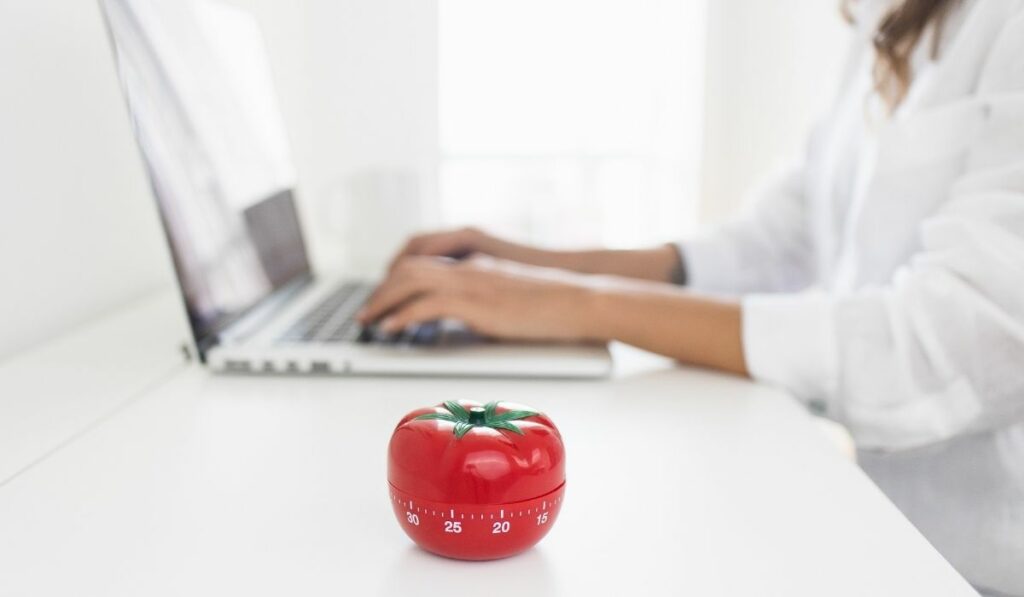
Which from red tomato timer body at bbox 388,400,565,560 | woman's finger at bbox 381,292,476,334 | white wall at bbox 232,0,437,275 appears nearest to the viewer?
red tomato timer body at bbox 388,400,565,560

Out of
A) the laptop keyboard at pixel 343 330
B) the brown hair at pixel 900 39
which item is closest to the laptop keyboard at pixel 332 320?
the laptop keyboard at pixel 343 330

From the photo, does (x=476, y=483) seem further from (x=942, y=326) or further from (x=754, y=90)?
A: (x=754, y=90)

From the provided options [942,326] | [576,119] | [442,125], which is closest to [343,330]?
[942,326]

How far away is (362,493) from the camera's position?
1.65 feet

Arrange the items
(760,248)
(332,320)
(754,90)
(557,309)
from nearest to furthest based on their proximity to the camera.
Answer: (557,309), (332,320), (760,248), (754,90)

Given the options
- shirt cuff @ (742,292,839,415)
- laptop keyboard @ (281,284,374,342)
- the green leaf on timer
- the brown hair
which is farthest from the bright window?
the green leaf on timer

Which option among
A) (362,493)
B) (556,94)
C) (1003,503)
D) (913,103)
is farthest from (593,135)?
(362,493)

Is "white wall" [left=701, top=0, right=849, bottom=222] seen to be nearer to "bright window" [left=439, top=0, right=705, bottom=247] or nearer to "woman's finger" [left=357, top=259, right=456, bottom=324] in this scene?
"bright window" [left=439, top=0, right=705, bottom=247]

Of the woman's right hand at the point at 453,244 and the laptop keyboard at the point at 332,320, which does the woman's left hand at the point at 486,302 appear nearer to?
the laptop keyboard at the point at 332,320

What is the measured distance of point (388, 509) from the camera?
48 centimetres

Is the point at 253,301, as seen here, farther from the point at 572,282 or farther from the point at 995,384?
the point at 995,384

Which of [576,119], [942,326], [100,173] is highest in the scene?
[100,173]

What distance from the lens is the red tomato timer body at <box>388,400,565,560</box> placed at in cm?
41

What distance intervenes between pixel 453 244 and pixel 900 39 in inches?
19.3
